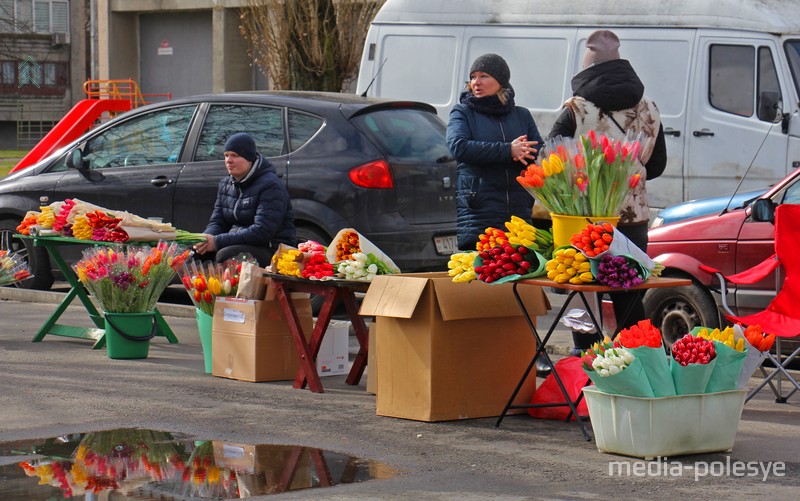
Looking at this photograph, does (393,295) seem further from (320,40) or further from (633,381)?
(320,40)

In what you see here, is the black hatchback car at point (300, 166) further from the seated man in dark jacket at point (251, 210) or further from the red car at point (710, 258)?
the red car at point (710, 258)

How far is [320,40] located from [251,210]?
15667 millimetres

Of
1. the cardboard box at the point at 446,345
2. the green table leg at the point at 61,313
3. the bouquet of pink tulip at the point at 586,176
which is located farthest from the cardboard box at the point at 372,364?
the green table leg at the point at 61,313

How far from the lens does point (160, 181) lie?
1215cm

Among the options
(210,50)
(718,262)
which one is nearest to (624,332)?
(718,262)

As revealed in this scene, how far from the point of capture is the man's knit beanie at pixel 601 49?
329 inches

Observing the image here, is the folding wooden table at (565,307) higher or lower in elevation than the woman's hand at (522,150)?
lower

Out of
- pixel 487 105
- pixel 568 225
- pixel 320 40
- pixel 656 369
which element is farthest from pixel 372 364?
pixel 320 40

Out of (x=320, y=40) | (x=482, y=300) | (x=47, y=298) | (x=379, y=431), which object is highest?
(x=320, y=40)

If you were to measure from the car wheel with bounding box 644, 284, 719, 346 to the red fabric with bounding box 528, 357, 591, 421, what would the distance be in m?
1.94

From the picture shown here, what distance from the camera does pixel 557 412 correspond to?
7.69m

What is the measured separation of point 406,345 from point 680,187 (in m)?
7.59

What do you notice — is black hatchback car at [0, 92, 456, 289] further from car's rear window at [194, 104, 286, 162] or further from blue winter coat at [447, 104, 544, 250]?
blue winter coat at [447, 104, 544, 250]

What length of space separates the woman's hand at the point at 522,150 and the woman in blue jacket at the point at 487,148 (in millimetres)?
30
